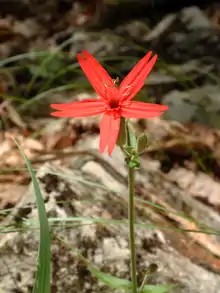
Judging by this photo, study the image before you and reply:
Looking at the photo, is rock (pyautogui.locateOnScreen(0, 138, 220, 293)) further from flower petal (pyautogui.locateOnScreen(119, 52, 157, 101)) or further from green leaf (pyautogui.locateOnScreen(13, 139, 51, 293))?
flower petal (pyautogui.locateOnScreen(119, 52, 157, 101))

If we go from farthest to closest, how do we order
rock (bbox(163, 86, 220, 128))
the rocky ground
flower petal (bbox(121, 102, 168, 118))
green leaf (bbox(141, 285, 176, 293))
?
1. rock (bbox(163, 86, 220, 128))
2. the rocky ground
3. green leaf (bbox(141, 285, 176, 293))
4. flower petal (bbox(121, 102, 168, 118))

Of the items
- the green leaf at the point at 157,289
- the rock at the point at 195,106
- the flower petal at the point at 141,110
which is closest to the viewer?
the flower petal at the point at 141,110

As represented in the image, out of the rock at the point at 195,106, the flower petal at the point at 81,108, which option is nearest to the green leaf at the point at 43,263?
the flower petal at the point at 81,108

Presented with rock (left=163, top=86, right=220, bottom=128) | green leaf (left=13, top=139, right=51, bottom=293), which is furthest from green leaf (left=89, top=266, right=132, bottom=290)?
rock (left=163, top=86, right=220, bottom=128)

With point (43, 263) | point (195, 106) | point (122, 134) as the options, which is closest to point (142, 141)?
point (122, 134)

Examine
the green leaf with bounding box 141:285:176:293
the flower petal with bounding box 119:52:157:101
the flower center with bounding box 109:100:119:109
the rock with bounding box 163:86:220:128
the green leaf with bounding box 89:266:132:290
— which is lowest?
the green leaf with bounding box 141:285:176:293

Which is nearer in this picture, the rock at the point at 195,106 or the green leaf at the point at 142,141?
the green leaf at the point at 142,141

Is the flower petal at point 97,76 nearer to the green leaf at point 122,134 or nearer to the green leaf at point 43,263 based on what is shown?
the green leaf at point 122,134

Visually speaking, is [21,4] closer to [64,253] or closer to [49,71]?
[49,71]
